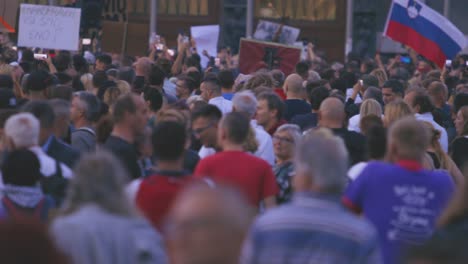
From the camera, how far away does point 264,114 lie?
927cm

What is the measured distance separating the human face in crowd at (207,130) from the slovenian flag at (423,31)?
9.16m

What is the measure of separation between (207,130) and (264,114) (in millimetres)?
1258

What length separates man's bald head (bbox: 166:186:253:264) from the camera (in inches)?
A: 124

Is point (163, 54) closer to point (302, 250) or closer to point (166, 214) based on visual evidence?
point (166, 214)

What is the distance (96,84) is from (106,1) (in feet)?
23.5

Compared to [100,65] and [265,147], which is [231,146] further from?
[100,65]

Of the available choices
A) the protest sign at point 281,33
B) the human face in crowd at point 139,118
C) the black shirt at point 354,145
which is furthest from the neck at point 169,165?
the protest sign at point 281,33

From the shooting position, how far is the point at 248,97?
8820 millimetres

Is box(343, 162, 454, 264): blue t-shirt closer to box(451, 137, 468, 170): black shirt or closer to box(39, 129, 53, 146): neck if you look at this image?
box(39, 129, 53, 146): neck

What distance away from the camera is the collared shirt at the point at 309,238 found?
426cm

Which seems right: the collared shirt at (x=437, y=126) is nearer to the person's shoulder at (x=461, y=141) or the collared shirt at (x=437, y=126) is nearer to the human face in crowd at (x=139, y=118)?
the person's shoulder at (x=461, y=141)

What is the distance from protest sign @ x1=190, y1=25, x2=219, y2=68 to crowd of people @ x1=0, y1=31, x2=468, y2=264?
11.2 metres

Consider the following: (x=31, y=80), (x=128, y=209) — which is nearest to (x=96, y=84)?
(x=31, y=80)

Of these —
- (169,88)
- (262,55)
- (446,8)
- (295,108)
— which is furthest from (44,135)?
(446,8)
